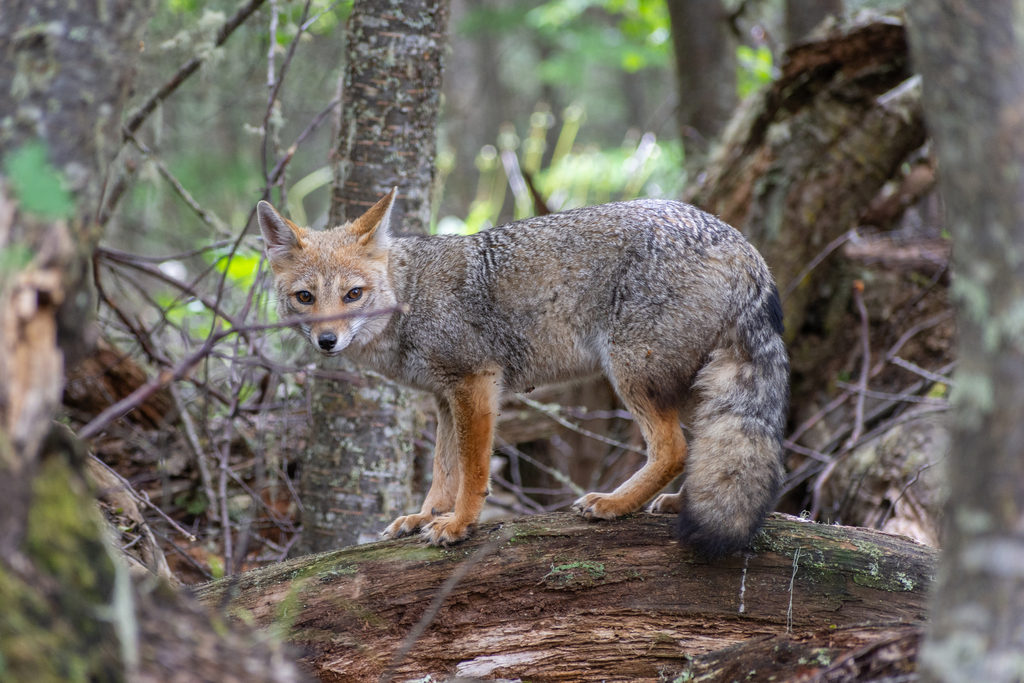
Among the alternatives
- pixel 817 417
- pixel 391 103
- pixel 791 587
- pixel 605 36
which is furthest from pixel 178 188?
pixel 605 36

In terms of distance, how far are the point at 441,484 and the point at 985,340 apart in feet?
10.8

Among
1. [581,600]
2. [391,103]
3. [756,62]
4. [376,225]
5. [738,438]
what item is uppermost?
[756,62]

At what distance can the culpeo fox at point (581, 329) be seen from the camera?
12.5 ft

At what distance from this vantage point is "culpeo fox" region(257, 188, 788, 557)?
12.5ft

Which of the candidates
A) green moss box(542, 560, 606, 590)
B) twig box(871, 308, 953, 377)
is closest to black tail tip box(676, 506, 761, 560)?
green moss box(542, 560, 606, 590)

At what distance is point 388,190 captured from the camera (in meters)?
5.24

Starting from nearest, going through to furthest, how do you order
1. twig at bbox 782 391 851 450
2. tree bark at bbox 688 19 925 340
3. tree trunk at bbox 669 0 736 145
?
twig at bbox 782 391 851 450, tree bark at bbox 688 19 925 340, tree trunk at bbox 669 0 736 145

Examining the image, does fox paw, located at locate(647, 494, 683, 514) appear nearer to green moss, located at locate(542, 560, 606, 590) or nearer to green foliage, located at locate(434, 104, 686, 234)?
green moss, located at locate(542, 560, 606, 590)

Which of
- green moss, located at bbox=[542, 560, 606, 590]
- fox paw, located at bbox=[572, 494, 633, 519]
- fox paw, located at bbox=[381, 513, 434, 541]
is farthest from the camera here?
fox paw, located at bbox=[381, 513, 434, 541]

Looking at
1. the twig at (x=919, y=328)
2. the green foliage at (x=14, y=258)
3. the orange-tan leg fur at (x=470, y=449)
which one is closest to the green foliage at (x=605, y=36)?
the twig at (x=919, y=328)

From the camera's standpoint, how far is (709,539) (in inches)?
132

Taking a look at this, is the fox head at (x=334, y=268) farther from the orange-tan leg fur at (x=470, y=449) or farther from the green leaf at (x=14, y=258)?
the green leaf at (x=14, y=258)

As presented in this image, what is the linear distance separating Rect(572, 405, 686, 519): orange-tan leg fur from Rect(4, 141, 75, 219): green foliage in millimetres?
2821

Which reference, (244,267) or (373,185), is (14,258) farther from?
(244,267)
